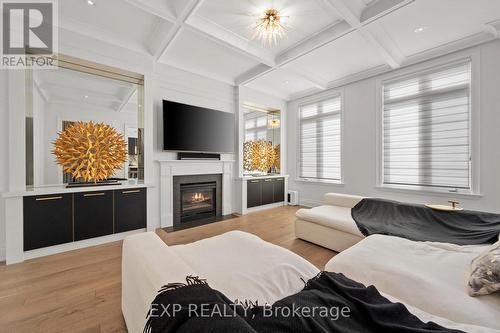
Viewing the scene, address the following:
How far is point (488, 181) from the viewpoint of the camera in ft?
9.75

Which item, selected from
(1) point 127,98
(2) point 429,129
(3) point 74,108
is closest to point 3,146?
(3) point 74,108

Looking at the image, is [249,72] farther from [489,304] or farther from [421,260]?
[489,304]

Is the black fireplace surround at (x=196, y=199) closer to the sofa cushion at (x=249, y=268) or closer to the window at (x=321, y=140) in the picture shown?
the sofa cushion at (x=249, y=268)

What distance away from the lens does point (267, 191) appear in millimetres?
5230

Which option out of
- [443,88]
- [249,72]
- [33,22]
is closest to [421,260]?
[443,88]

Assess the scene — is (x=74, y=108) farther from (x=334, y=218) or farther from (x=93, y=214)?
(x=334, y=218)

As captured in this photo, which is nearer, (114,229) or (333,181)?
(114,229)

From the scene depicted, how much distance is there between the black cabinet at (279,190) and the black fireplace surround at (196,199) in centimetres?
164

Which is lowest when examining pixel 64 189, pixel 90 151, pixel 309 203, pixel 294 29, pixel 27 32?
pixel 309 203

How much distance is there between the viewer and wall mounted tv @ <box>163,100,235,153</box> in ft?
12.0

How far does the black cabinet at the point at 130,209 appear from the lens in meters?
3.08

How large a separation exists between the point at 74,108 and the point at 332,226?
414cm

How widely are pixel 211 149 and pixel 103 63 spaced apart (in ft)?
7.11

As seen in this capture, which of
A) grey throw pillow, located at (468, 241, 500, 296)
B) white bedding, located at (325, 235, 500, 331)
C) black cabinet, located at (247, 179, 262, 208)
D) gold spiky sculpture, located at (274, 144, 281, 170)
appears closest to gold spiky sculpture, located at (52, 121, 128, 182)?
black cabinet, located at (247, 179, 262, 208)
